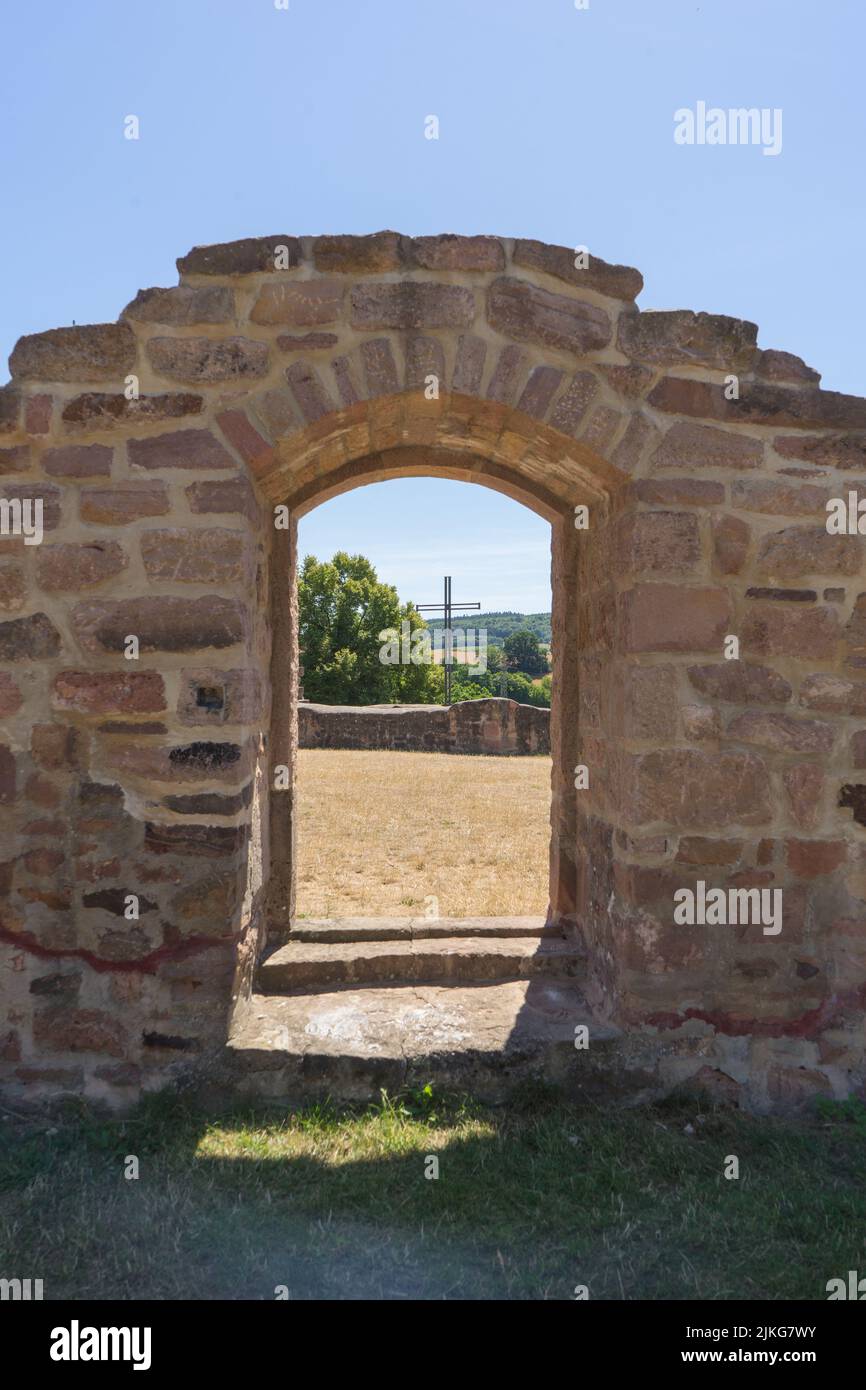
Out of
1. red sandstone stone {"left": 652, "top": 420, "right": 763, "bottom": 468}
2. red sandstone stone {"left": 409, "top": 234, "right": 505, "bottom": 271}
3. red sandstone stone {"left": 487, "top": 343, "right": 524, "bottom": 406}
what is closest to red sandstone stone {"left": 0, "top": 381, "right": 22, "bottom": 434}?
red sandstone stone {"left": 409, "top": 234, "right": 505, "bottom": 271}

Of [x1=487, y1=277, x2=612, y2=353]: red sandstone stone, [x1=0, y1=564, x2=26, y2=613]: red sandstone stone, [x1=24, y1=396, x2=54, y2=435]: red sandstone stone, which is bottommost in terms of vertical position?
[x1=0, y1=564, x2=26, y2=613]: red sandstone stone

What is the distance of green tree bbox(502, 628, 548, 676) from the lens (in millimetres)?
64250

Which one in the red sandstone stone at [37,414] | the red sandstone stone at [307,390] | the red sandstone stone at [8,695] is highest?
the red sandstone stone at [307,390]

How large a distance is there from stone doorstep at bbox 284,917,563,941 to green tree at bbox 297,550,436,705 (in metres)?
21.9

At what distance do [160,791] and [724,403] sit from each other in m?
2.48

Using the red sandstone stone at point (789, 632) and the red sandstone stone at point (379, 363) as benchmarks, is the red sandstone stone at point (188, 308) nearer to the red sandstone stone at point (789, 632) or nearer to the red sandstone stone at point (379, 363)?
the red sandstone stone at point (379, 363)

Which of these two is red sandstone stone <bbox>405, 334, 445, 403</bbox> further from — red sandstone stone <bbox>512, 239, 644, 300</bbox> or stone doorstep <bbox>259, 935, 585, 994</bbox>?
stone doorstep <bbox>259, 935, 585, 994</bbox>

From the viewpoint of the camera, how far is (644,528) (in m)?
3.00

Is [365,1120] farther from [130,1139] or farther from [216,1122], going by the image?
[130,1139]

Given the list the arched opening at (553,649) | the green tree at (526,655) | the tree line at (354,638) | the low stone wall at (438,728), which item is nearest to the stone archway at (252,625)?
the arched opening at (553,649)

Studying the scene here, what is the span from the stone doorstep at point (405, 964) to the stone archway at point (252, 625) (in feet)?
1.26

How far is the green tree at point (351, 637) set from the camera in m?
26.3

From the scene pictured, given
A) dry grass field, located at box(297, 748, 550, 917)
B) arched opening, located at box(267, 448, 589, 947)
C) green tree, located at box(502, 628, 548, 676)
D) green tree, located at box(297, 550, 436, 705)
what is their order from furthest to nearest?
green tree, located at box(502, 628, 548, 676)
green tree, located at box(297, 550, 436, 705)
dry grass field, located at box(297, 748, 550, 917)
arched opening, located at box(267, 448, 589, 947)

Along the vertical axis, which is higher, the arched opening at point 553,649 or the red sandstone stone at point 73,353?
the red sandstone stone at point 73,353
